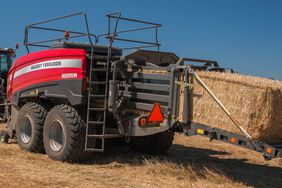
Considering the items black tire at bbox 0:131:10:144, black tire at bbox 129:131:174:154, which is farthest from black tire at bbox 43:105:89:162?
black tire at bbox 0:131:10:144

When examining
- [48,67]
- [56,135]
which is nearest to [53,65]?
[48,67]

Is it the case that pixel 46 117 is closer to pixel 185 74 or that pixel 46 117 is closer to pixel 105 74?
pixel 105 74

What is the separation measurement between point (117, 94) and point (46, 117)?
1639mm

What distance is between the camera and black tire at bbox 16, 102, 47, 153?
875 centimetres

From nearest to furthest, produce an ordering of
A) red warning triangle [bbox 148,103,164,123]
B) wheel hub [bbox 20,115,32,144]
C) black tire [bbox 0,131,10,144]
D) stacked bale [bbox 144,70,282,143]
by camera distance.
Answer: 1. stacked bale [bbox 144,70,282,143]
2. red warning triangle [bbox 148,103,164,123]
3. wheel hub [bbox 20,115,32,144]
4. black tire [bbox 0,131,10,144]

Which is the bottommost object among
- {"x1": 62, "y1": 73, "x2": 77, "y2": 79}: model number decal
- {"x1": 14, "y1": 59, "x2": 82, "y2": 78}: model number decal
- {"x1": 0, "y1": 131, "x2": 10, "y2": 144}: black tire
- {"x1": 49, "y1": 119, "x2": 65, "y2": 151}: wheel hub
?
{"x1": 0, "y1": 131, "x2": 10, "y2": 144}: black tire

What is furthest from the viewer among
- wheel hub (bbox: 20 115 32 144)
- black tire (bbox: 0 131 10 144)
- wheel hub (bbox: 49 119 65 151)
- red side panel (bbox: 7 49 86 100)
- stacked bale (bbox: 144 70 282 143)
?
black tire (bbox: 0 131 10 144)

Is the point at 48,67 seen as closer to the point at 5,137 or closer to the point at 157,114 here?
the point at 157,114

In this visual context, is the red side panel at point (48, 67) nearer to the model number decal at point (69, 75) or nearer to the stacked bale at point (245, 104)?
the model number decal at point (69, 75)

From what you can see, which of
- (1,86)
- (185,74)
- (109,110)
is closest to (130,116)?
(109,110)

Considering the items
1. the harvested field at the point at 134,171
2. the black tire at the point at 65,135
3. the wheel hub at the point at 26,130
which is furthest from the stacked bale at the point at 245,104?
the wheel hub at the point at 26,130

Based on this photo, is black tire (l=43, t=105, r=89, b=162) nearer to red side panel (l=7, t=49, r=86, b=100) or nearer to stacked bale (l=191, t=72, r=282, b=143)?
red side panel (l=7, t=49, r=86, b=100)

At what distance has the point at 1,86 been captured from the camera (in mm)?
14586

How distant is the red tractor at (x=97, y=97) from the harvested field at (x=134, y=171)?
416mm
